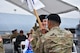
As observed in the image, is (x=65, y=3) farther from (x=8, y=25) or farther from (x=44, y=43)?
(x=8, y=25)

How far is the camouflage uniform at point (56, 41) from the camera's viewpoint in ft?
8.63

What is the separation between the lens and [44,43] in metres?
2.65

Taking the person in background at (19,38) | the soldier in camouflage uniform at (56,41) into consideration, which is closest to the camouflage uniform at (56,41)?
the soldier in camouflage uniform at (56,41)

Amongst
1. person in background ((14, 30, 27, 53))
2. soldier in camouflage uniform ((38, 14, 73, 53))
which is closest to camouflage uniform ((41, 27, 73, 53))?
soldier in camouflage uniform ((38, 14, 73, 53))

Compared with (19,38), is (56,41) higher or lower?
A: higher

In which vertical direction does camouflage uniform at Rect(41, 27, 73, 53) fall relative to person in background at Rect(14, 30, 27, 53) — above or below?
above

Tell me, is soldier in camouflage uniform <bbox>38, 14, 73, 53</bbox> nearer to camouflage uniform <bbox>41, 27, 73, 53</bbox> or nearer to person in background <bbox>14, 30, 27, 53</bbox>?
camouflage uniform <bbox>41, 27, 73, 53</bbox>

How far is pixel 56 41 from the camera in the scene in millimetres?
2654

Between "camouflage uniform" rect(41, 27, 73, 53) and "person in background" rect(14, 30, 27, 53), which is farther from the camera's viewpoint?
"person in background" rect(14, 30, 27, 53)

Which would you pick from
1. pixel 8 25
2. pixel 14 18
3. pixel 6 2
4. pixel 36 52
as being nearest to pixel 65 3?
pixel 6 2

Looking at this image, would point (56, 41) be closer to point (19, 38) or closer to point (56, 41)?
point (56, 41)

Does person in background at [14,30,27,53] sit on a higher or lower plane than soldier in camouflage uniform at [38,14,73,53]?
lower

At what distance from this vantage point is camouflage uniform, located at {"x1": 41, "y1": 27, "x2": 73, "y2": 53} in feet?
8.63

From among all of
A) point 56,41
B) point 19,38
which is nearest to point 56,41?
point 56,41
